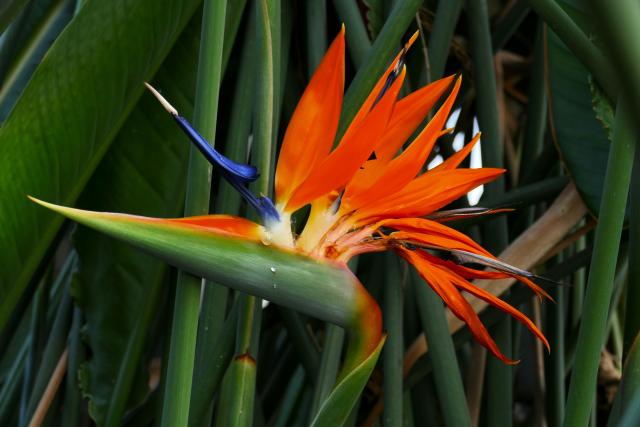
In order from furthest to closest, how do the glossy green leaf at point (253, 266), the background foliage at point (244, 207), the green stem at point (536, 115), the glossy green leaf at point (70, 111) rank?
1. the green stem at point (536, 115)
2. the glossy green leaf at point (70, 111)
3. the background foliage at point (244, 207)
4. the glossy green leaf at point (253, 266)

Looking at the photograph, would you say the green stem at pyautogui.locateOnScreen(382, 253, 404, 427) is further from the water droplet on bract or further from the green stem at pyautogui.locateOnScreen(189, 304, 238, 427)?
the water droplet on bract

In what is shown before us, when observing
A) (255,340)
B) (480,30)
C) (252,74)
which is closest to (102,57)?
(252,74)

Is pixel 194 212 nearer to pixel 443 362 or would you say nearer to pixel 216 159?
pixel 216 159

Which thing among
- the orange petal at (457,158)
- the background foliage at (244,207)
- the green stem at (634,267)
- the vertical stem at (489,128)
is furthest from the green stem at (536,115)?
the orange petal at (457,158)

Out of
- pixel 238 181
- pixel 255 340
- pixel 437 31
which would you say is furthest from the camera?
pixel 437 31

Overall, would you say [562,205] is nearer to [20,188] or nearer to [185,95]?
[185,95]

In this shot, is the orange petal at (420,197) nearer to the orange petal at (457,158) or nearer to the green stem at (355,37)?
the orange petal at (457,158)

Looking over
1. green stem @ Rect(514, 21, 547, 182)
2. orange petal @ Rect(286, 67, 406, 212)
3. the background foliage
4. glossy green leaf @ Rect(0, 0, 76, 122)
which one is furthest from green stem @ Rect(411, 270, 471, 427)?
glossy green leaf @ Rect(0, 0, 76, 122)

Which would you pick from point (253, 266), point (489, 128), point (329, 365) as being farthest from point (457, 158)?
point (489, 128)
